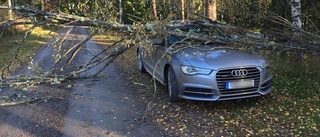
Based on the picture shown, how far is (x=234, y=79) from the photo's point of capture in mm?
5609

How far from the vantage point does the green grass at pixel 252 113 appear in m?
4.82

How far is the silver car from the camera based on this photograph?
561 centimetres

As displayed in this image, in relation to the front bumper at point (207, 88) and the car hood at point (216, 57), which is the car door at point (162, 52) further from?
the front bumper at point (207, 88)

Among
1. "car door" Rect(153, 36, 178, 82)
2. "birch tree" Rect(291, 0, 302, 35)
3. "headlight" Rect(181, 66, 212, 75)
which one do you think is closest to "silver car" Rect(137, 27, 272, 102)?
"headlight" Rect(181, 66, 212, 75)

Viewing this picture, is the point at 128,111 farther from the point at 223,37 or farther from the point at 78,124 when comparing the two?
the point at 223,37

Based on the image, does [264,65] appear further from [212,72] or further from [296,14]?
[296,14]

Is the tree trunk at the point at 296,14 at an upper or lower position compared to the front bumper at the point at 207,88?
upper

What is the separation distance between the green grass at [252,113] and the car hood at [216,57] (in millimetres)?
469

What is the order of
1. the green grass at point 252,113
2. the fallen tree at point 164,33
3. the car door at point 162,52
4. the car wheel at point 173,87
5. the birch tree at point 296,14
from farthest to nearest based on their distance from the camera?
the birch tree at point 296,14, the car door at point 162,52, the car wheel at point 173,87, the fallen tree at point 164,33, the green grass at point 252,113

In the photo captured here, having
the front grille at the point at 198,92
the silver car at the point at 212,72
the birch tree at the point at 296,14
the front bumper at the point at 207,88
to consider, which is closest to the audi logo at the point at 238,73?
the silver car at the point at 212,72

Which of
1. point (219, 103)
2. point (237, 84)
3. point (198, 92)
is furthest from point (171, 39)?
point (237, 84)

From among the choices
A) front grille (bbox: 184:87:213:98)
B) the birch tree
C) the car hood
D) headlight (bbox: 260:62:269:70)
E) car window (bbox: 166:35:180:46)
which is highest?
the birch tree

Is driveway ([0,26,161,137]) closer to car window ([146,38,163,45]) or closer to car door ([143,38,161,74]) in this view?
car door ([143,38,161,74])

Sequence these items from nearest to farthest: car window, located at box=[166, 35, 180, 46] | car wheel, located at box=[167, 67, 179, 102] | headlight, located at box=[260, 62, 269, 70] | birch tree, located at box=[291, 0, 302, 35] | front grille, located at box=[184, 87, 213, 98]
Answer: front grille, located at box=[184, 87, 213, 98]
headlight, located at box=[260, 62, 269, 70]
car wheel, located at box=[167, 67, 179, 102]
car window, located at box=[166, 35, 180, 46]
birch tree, located at box=[291, 0, 302, 35]
